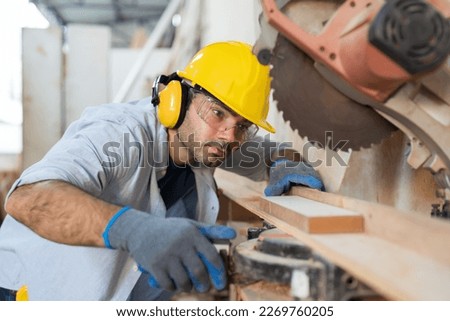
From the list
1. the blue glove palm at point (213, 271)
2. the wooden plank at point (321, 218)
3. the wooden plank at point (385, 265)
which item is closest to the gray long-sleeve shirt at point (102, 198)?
the blue glove palm at point (213, 271)

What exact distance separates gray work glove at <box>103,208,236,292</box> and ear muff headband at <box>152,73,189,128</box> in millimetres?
755

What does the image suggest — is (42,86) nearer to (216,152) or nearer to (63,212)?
→ (216,152)

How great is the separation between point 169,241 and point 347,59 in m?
0.69

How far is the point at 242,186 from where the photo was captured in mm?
2859

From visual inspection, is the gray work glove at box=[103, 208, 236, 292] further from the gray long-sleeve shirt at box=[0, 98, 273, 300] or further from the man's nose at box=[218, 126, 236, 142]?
the man's nose at box=[218, 126, 236, 142]

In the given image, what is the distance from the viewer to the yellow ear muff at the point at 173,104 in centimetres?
188

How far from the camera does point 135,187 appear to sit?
1.91 meters

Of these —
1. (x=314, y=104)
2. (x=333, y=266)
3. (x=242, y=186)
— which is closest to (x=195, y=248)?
(x=333, y=266)

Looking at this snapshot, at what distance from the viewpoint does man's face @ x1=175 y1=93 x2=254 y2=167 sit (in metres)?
1.92

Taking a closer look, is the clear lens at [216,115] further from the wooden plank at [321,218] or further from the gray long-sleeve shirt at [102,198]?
the wooden plank at [321,218]

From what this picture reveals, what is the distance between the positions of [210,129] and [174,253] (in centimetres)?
88

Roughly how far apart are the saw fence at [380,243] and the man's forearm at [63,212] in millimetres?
483

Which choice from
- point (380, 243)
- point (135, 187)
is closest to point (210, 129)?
point (135, 187)

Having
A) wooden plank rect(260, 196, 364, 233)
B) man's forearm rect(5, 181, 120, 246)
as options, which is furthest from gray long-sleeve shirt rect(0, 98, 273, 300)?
wooden plank rect(260, 196, 364, 233)
